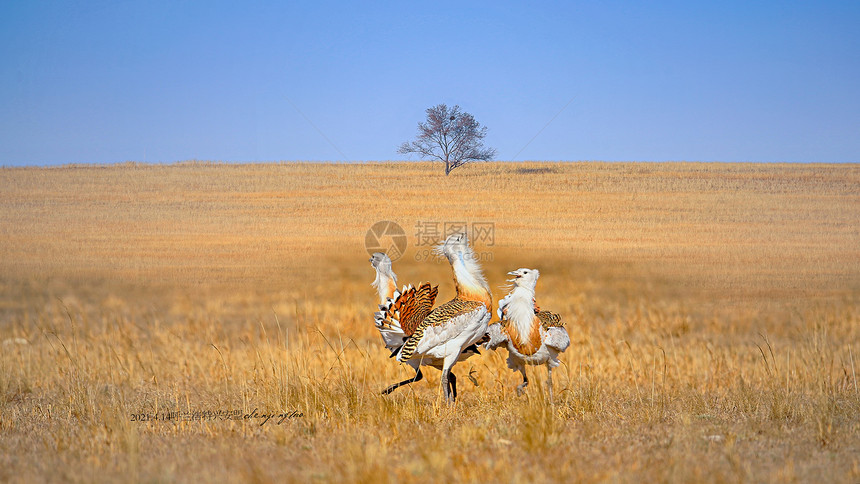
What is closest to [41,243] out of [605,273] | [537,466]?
[605,273]

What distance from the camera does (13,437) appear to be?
5418 millimetres

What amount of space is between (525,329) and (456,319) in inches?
33.9

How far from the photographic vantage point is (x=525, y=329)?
6.31m

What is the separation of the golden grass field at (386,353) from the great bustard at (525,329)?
0.38 metres

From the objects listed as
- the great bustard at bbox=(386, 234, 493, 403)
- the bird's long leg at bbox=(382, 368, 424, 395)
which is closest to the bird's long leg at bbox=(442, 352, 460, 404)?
the great bustard at bbox=(386, 234, 493, 403)

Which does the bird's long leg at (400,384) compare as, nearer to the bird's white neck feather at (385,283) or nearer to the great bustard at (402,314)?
the great bustard at (402,314)

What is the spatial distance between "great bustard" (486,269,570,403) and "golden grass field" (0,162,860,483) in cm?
38

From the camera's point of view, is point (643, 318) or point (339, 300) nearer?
point (643, 318)

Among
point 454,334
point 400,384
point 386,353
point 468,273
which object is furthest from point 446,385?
point 386,353

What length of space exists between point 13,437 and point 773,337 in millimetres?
10489

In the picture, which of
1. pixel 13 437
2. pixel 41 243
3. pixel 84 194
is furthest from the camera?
pixel 84 194

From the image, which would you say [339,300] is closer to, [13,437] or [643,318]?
[643,318]

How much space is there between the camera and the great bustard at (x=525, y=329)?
6273 mm

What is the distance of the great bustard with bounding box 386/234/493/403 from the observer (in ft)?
19.0
